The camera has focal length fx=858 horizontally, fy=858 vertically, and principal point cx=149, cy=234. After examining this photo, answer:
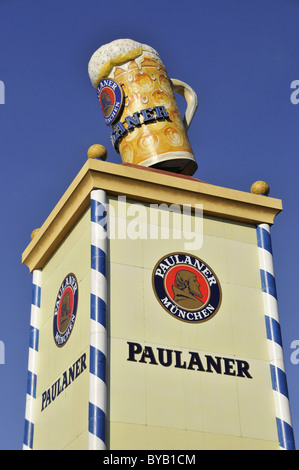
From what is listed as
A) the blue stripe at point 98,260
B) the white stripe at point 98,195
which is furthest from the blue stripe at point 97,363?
the white stripe at point 98,195

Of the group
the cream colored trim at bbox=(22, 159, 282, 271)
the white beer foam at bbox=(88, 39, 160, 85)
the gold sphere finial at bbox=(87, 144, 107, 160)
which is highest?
the white beer foam at bbox=(88, 39, 160, 85)

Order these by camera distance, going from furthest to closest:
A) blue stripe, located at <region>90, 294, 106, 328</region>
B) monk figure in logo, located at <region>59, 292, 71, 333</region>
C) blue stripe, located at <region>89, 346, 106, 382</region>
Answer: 1. monk figure in logo, located at <region>59, 292, 71, 333</region>
2. blue stripe, located at <region>90, 294, 106, 328</region>
3. blue stripe, located at <region>89, 346, 106, 382</region>

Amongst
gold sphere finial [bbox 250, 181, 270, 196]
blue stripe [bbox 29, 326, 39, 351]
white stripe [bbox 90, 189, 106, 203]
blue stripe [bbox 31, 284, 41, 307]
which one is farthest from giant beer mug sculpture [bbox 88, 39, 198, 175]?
blue stripe [bbox 29, 326, 39, 351]

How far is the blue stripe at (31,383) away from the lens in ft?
52.7

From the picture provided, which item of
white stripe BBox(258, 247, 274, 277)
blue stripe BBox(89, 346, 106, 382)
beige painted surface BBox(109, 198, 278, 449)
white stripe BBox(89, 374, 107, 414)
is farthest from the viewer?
white stripe BBox(258, 247, 274, 277)

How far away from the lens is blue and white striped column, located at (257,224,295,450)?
14.4 metres

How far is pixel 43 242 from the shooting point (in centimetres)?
1678

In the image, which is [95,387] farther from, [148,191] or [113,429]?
[148,191]

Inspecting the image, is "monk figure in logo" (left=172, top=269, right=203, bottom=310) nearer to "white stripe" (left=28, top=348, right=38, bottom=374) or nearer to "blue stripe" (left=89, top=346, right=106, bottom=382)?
"blue stripe" (left=89, top=346, right=106, bottom=382)

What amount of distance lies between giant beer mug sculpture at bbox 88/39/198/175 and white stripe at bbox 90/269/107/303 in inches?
135

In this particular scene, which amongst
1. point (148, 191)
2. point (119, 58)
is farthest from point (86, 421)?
point (119, 58)

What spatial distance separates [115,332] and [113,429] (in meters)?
1.59

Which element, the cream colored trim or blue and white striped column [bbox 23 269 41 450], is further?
blue and white striped column [bbox 23 269 41 450]

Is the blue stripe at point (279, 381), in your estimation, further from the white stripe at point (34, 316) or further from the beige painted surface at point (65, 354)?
the white stripe at point (34, 316)
